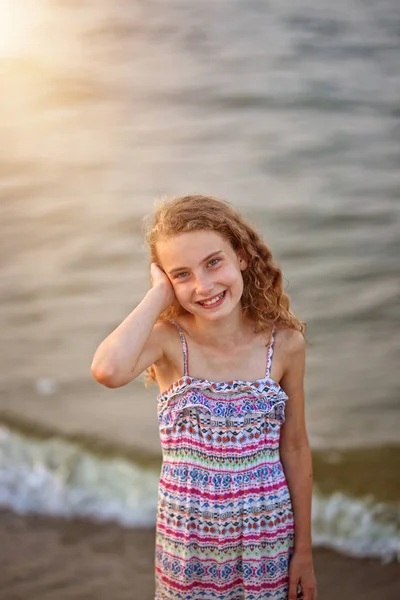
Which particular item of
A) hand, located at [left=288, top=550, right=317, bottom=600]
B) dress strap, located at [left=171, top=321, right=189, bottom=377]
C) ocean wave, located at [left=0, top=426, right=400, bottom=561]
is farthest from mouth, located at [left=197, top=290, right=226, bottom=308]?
ocean wave, located at [left=0, top=426, right=400, bottom=561]

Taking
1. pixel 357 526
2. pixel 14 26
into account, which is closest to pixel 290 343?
pixel 357 526

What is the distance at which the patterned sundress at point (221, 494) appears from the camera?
1526mm

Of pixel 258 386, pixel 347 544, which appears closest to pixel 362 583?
pixel 347 544

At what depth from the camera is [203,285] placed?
4.94 feet

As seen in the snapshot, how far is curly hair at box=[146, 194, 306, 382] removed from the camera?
60.7 inches

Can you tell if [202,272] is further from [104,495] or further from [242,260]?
[104,495]

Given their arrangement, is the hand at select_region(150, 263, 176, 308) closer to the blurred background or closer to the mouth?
the mouth

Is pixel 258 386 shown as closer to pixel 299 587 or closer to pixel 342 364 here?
pixel 299 587

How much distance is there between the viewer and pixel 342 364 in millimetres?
2682

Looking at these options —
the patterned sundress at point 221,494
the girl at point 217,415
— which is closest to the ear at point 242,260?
the girl at point 217,415

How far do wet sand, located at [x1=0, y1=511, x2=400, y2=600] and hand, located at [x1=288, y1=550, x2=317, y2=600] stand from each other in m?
0.71


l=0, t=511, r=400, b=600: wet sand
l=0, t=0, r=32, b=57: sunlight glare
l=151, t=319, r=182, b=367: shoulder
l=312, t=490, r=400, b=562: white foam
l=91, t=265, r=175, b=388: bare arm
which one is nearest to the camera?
l=91, t=265, r=175, b=388: bare arm

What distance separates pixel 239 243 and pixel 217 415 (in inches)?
14.9

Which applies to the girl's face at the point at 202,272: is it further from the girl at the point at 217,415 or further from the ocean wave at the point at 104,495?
the ocean wave at the point at 104,495
